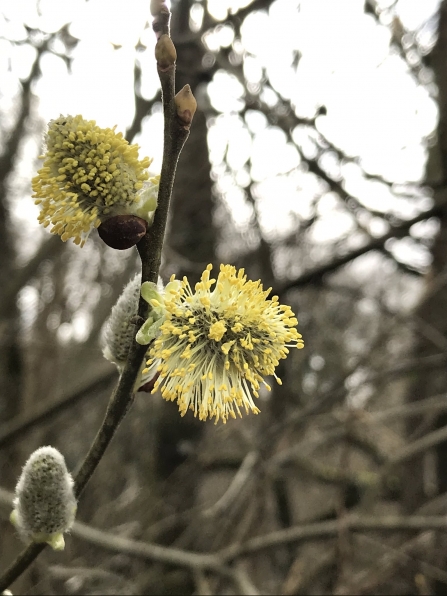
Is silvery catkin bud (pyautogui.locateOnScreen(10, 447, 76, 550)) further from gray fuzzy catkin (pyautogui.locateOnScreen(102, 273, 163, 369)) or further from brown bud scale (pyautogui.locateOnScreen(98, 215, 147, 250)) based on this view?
brown bud scale (pyautogui.locateOnScreen(98, 215, 147, 250))

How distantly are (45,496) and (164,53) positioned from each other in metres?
0.55

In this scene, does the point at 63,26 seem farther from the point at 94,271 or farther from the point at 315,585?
the point at 315,585

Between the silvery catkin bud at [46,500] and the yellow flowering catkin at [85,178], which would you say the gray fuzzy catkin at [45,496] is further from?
the yellow flowering catkin at [85,178]

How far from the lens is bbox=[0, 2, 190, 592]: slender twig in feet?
1.76

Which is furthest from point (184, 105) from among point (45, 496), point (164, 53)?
point (45, 496)

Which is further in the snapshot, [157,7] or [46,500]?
[46,500]

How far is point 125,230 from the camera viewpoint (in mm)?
574

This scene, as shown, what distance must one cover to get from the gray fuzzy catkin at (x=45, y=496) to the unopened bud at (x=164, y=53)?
1.64 feet

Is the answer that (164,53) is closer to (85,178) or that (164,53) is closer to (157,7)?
(157,7)

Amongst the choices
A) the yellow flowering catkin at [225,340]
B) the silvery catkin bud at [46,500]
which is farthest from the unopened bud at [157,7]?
the silvery catkin bud at [46,500]

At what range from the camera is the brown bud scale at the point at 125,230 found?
22.5 inches

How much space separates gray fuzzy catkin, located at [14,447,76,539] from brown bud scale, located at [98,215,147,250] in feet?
1.00

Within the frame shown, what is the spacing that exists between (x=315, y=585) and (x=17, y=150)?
9.28ft

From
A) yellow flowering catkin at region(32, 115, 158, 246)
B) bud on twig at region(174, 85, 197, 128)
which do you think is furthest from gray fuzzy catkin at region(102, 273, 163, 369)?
bud on twig at region(174, 85, 197, 128)
